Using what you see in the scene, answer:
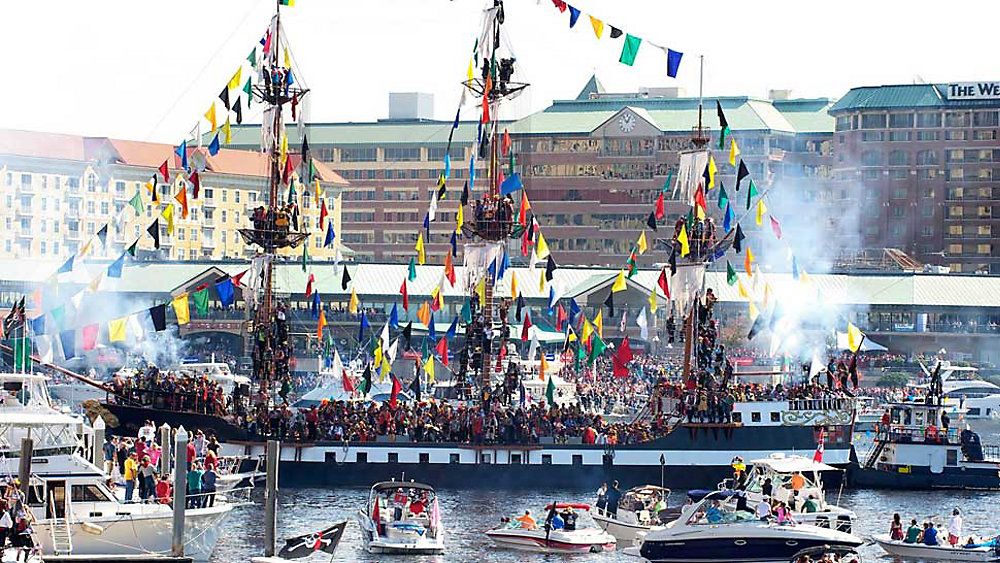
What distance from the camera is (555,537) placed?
65.0m

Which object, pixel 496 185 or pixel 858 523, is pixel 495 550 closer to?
pixel 858 523

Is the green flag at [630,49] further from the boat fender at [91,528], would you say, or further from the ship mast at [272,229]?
the boat fender at [91,528]

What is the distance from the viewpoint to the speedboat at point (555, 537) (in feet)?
213

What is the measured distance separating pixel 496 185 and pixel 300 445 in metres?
17.8

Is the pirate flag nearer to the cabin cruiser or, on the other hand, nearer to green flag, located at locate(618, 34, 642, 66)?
the cabin cruiser

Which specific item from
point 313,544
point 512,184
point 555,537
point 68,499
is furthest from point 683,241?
point 68,499

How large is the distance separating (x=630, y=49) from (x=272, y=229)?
67.3 feet

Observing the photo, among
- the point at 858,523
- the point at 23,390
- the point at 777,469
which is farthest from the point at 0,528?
the point at 858,523

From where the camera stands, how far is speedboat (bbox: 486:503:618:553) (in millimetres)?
65062

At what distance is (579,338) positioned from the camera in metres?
92.4

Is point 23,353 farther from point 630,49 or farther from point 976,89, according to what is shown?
point 976,89

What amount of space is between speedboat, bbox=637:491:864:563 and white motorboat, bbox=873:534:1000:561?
5.41 meters

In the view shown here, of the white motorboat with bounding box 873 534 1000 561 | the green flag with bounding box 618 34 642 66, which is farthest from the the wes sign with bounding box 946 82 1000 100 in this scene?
the white motorboat with bounding box 873 534 1000 561

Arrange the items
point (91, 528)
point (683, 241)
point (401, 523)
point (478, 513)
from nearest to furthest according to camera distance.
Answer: point (91, 528) → point (401, 523) → point (478, 513) → point (683, 241)
